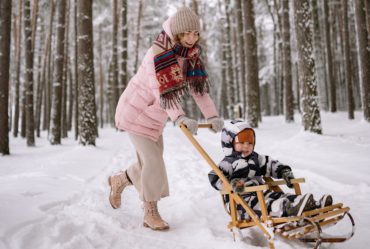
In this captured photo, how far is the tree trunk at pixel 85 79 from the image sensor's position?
9828 mm

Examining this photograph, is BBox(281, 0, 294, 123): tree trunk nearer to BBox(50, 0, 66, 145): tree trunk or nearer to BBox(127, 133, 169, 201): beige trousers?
BBox(50, 0, 66, 145): tree trunk

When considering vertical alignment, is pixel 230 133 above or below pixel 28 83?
below

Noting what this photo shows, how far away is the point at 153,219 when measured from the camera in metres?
3.46

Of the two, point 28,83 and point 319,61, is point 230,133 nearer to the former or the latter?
point 28,83

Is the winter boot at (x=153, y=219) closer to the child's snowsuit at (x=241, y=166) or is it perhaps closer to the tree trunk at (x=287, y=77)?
the child's snowsuit at (x=241, y=166)

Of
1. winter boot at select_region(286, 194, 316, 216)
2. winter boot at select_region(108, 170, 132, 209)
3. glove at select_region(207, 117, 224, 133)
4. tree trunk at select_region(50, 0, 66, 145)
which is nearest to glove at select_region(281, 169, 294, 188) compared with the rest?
winter boot at select_region(286, 194, 316, 216)

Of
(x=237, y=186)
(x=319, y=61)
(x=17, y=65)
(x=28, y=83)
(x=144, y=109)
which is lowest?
(x=237, y=186)

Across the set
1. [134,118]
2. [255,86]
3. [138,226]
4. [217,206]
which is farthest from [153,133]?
[255,86]

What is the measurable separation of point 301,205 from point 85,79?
27.6 ft

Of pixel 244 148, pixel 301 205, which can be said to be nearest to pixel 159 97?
pixel 244 148

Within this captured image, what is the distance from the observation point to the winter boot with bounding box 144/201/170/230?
340cm

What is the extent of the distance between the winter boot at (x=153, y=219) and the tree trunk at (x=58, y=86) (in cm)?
947

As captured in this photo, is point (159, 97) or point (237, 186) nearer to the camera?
point (237, 186)

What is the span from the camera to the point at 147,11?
28.9 m
